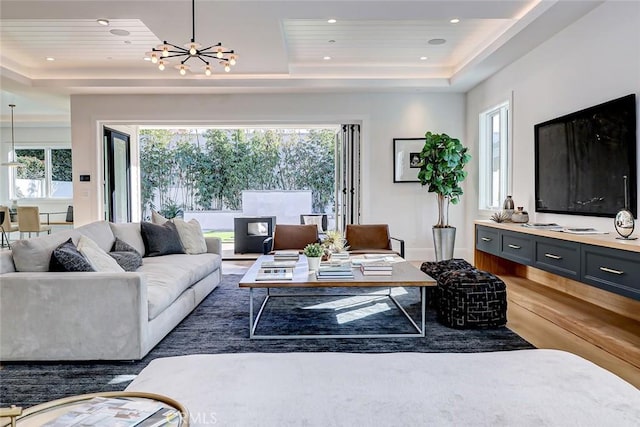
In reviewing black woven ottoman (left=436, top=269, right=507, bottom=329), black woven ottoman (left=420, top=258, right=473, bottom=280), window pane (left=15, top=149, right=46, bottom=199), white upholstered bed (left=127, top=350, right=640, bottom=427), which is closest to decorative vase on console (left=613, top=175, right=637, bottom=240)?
black woven ottoman (left=436, top=269, right=507, bottom=329)

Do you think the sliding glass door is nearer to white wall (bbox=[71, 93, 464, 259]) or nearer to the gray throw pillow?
white wall (bbox=[71, 93, 464, 259])

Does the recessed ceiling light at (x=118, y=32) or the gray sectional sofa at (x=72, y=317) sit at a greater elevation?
the recessed ceiling light at (x=118, y=32)

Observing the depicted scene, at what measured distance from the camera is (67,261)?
2.82m

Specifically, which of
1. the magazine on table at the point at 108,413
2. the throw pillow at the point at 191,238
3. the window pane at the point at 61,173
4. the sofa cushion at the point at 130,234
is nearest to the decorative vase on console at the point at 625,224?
the magazine on table at the point at 108,413

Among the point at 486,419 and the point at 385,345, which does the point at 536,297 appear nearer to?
the point at 385,345

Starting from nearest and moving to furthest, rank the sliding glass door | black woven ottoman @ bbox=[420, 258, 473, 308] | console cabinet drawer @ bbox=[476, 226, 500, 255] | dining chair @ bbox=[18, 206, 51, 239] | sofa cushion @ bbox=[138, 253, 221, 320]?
sofa cushion @ bbox=[138, 253, 221, 320]
black woven ottoman @ bbox=[420, 258, 473, 308]
console cabinet drawer @ bbox=[476, 226, 500, 255]
the sliding glass door
dining chair @ bbox=[18, 206, 51, 239]

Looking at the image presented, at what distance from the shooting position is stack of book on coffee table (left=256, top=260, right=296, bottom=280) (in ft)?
10.6

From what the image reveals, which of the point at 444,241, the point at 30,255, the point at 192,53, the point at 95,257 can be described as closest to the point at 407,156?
the point at 444,241

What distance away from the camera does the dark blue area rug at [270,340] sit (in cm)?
240

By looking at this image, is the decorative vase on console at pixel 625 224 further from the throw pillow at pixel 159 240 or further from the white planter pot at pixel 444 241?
the throw pillow at pixel 159 240

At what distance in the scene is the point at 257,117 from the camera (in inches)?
265

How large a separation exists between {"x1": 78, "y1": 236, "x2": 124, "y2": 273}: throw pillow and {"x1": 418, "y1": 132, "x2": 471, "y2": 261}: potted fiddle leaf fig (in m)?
4.31

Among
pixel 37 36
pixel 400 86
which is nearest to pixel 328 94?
pixel 400 86

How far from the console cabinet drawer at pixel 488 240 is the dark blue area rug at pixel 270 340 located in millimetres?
1255
